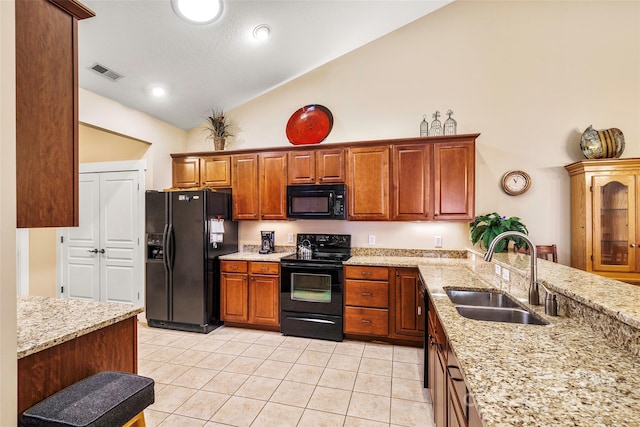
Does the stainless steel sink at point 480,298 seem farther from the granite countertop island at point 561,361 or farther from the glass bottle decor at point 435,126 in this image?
the glass bottle decor at point 435,126

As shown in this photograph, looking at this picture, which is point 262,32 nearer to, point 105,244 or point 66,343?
point 66,343

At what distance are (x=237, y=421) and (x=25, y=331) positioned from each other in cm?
133

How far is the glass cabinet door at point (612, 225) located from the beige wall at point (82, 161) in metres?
5.07

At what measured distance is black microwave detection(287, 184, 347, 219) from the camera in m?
3.44

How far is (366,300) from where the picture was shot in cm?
322

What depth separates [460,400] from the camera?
112 cm

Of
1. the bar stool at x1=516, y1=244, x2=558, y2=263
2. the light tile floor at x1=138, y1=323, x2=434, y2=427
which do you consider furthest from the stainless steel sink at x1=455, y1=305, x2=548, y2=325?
the bar stool at x1=516, y1=244, x2=558, y2=263

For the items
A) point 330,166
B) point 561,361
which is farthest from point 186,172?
point 561,361

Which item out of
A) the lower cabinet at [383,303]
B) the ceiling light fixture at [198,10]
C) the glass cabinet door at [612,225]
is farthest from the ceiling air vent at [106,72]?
the glass cabinet door at [612,225]

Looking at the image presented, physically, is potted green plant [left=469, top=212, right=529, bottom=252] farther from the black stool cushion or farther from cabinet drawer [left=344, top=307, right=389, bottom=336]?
the black stool cushion

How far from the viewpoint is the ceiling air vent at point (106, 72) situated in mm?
2830

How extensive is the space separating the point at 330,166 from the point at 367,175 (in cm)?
45

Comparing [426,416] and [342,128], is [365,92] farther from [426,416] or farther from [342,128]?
[426,416]

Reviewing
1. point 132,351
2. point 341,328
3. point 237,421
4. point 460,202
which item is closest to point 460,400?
point 237,421
